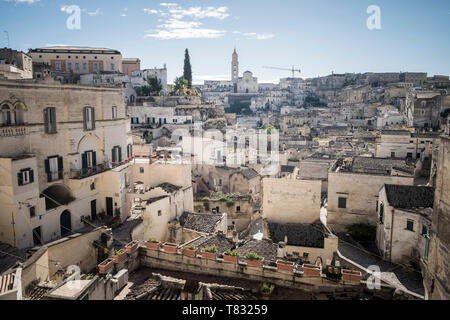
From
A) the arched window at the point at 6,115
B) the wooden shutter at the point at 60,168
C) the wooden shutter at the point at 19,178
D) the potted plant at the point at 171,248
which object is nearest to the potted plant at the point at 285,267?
the potted plant at the point at 171,248

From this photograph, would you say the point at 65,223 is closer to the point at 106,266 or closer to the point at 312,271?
the point at 106,266

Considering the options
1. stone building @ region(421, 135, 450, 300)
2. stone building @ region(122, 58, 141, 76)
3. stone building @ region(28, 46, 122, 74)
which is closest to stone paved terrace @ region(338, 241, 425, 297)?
stone building @ region(421, 135, 450, 300)

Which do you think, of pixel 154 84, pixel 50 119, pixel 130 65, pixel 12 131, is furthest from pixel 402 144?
pixel 130 65

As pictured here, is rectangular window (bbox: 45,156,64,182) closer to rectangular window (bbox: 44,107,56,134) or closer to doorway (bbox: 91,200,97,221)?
rectangular window (bbox: 44,107,56,134)

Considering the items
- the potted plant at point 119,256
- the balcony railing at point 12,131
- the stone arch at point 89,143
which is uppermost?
the balcony railing at point 12,131

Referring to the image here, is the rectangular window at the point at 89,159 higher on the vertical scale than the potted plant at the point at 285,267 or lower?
higher

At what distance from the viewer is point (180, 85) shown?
69.4 m

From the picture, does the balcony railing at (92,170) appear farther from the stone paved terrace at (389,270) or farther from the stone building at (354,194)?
the stone paved terrace at (389,270)

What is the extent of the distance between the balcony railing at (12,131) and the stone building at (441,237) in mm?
Result: 18579

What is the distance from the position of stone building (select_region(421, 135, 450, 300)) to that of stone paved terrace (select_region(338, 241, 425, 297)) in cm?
736

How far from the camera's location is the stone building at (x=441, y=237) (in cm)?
834

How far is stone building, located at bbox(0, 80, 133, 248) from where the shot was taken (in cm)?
1614
